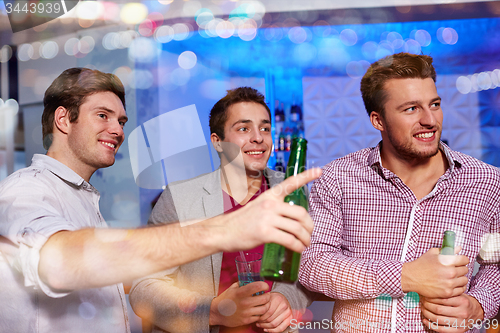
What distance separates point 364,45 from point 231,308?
2.28ft

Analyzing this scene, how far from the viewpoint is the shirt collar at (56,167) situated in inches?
19.9

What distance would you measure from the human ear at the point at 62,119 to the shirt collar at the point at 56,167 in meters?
0.05

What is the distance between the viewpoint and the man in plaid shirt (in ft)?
1.86

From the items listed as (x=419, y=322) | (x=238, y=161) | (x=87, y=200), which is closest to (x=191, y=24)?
(x=238, y=161)

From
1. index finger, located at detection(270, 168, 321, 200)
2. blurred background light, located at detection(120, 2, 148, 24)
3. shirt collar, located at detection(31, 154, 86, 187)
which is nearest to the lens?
index finger, located at detection(270, 168, 321, 200)

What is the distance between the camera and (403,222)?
64cm

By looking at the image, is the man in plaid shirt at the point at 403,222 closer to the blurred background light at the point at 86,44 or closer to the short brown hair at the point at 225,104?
the short brown hair at the point at 225,104

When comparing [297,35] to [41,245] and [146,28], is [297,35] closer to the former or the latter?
[146,28]

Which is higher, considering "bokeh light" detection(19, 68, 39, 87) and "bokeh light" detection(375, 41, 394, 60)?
"bokeh light" detection(375, 41, 394, 60)

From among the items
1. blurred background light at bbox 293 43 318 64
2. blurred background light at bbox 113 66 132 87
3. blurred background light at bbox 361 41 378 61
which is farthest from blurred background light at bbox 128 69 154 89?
blurred background light at bbox 361 41 378 61

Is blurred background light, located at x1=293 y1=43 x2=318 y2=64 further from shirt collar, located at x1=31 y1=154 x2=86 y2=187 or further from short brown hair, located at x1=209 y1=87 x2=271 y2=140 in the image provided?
shirt collar, located at x1=31 y1=154 x2=86 y2=187

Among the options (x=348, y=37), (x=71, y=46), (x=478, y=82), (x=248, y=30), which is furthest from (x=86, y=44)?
(x=478, y=82)

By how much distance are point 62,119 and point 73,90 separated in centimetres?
5

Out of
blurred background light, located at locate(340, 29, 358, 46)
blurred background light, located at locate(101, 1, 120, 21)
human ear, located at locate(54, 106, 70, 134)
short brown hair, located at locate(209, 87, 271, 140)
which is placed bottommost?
human ear, located at locate(54, 106, 70, 134)
